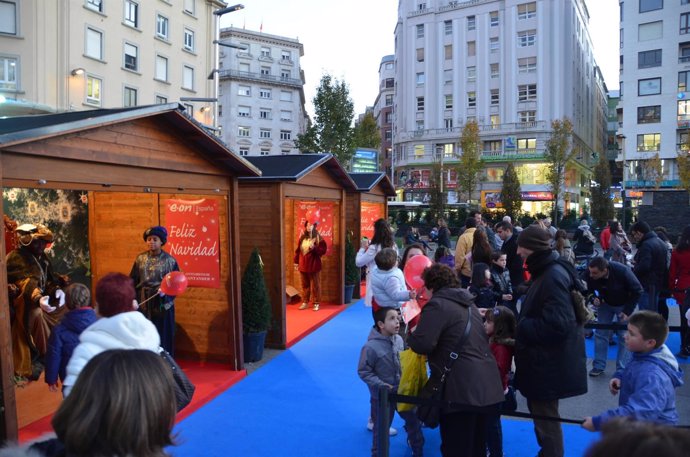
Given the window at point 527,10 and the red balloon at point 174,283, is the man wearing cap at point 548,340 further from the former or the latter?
the window at point 527,10

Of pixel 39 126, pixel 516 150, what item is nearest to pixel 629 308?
pixel 39 126

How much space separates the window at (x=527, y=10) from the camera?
49219mm

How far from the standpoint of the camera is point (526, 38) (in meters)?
49.5

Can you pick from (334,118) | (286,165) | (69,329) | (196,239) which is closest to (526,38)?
(334,118)

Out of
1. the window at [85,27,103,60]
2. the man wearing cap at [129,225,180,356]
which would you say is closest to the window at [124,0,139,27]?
the window at [85,27,103,60]

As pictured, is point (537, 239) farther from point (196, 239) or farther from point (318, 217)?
point (318, 217)

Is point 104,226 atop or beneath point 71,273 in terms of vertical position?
atop

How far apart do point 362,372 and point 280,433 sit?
148 cm

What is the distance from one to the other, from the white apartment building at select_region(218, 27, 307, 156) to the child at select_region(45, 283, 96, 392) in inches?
2229

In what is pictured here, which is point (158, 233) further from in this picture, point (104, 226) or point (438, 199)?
point (438, 199)

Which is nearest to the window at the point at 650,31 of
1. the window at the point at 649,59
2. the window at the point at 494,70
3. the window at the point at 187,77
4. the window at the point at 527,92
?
the window at the point at 649,59

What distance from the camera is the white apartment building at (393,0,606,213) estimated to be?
4834 centimetres

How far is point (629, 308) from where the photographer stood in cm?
706

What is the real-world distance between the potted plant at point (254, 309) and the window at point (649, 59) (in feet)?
165
